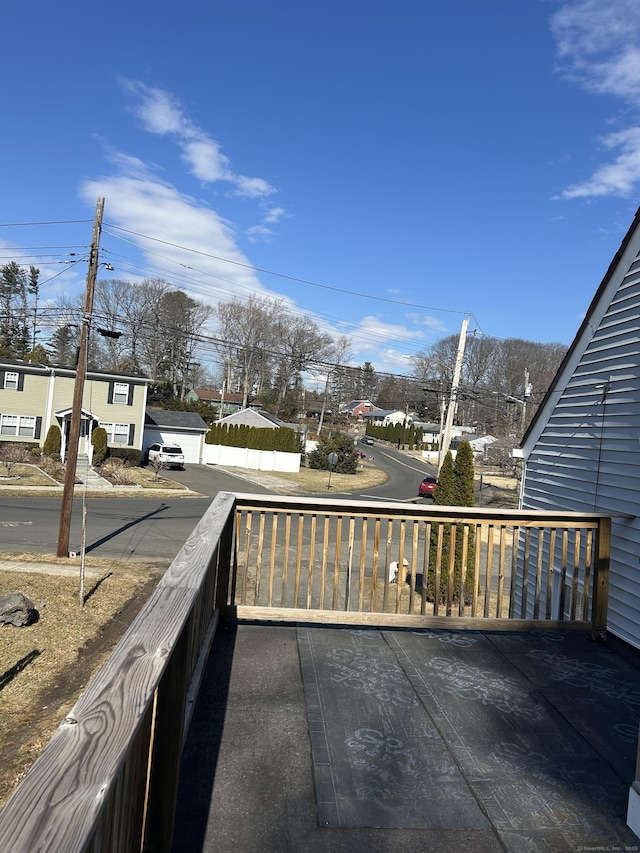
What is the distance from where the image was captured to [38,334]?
4903 cm

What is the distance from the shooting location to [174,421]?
115ft

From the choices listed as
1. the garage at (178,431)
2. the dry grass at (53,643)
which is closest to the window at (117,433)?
the garage at (178,431)

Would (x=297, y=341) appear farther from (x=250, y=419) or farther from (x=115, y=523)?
(x=115, y=523)

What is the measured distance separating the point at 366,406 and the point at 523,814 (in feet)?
284

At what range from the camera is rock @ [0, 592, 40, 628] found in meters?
8.56

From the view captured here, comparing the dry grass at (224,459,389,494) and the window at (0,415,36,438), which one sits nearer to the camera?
the window at (0,415,36,438)

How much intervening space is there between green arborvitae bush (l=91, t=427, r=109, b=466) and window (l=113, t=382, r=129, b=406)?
2.70 meters

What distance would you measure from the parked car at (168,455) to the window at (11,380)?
7.42m

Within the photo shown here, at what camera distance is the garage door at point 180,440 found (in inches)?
1363

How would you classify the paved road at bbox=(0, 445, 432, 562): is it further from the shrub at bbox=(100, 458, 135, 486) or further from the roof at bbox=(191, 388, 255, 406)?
the roof at bbox=(191, 388, 255, 406)

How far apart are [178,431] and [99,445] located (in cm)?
763

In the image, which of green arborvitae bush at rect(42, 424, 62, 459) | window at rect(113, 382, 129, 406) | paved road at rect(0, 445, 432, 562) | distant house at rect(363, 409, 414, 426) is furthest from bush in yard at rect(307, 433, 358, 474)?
distant house at rect(363, 409, 414, 426)

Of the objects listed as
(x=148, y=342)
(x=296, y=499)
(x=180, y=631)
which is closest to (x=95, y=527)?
(x=296, y=499)

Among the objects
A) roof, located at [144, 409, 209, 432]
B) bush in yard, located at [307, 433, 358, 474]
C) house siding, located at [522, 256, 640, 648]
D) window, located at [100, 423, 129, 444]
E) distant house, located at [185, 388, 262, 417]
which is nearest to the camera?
house siding, located at [522, 256, 640, 648]
